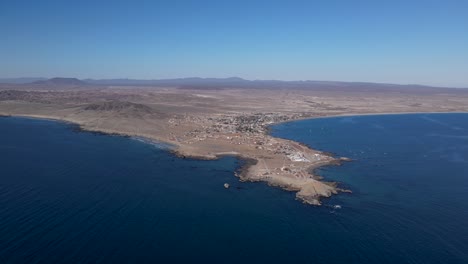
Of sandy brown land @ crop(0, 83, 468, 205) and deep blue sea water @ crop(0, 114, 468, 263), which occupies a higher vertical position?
sandy brown land @ crop(0, 83, 468, 205)

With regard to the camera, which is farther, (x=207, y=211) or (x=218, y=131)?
(x=218, y=131)

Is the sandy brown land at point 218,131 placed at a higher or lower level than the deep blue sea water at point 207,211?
higher

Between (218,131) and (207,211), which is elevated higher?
(218,131)

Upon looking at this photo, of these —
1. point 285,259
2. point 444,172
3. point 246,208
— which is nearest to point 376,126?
point 444,172

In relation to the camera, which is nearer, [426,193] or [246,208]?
[246,208]

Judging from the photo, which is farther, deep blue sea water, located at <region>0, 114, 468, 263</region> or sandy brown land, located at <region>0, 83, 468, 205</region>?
sandy brown land, located at <region>0, 83, 468, 205</region>

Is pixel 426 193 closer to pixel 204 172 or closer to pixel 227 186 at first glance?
pixel 227 186

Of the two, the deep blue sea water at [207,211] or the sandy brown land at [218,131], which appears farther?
the sandy brown land at [218,131]

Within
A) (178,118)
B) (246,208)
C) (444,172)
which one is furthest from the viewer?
(178,118)
